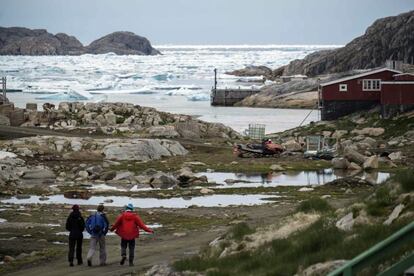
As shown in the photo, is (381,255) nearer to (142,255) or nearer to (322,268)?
(322,268)

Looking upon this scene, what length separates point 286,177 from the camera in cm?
3944

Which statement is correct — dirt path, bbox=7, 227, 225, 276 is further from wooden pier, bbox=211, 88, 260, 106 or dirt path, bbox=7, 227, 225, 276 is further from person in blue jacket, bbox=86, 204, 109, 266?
wooden pier, bbox=211, 88, 260, 106

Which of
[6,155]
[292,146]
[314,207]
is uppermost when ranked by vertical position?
[314,207]

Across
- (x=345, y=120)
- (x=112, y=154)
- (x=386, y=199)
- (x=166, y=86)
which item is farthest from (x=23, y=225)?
(x=166, y=86)

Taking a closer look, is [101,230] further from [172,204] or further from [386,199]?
[172,204]

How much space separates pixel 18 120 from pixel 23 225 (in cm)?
3784

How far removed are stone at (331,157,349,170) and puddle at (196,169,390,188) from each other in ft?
1.97

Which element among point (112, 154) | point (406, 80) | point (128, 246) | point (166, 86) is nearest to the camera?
point (128, 246)

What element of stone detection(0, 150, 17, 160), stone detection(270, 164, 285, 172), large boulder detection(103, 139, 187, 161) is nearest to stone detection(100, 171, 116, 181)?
stone detection(0, 150, 17, 160)

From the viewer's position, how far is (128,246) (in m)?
18.3

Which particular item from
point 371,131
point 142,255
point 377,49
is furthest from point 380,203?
point 377,49

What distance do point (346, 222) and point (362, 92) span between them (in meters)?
47.0

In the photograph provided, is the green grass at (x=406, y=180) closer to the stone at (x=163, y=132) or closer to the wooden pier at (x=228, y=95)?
the stone at (x=163, y=132)

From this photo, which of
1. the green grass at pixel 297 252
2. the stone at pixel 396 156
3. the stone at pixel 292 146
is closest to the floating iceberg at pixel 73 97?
the stone at pixel 292 146
